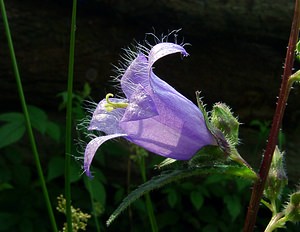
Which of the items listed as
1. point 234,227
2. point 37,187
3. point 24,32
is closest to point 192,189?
point 234,227

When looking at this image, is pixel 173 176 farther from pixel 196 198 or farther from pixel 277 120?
pixel 196 198

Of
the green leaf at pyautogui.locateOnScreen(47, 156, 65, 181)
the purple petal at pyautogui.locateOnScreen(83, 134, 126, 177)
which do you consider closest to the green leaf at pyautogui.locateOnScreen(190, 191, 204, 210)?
the green leaf at pyautogui.locateOnScreen(47, 156, 65, 181)

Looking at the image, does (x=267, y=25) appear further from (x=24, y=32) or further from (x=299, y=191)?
(x=299, y=191)

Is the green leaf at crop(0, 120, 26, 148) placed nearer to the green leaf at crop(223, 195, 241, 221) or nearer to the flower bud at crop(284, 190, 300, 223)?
the green leaf at crop(223, 195, 241, 221)

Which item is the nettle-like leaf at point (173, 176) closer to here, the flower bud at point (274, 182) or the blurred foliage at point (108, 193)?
the flower bud at point (274, 182)

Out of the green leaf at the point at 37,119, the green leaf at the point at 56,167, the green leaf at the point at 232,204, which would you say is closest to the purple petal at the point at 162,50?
the green leaf at the point at 37,119

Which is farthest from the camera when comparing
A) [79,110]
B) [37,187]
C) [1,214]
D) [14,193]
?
[37,187]
